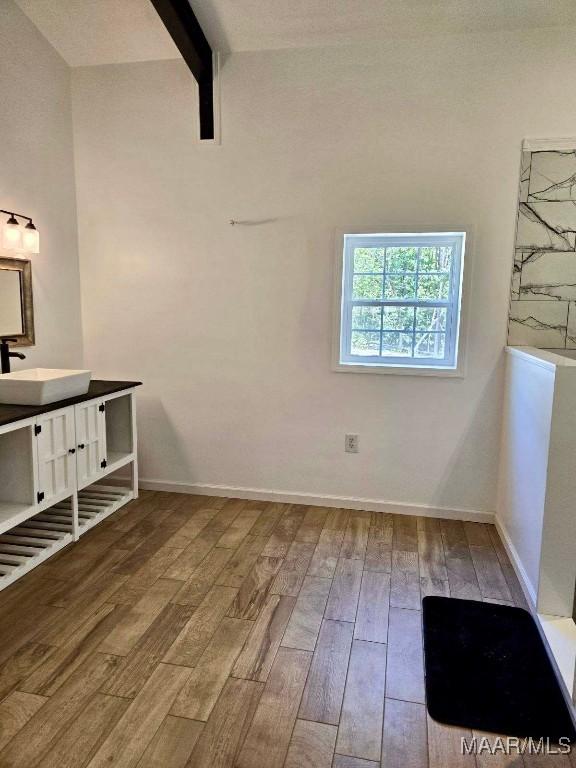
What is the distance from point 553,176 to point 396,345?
1283mm

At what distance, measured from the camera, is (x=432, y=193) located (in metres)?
3.06

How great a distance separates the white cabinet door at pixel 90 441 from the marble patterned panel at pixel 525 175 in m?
2.72

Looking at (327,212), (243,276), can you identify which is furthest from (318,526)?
(327,212)

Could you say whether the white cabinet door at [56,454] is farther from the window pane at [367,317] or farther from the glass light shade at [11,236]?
the window pane at [367,317]

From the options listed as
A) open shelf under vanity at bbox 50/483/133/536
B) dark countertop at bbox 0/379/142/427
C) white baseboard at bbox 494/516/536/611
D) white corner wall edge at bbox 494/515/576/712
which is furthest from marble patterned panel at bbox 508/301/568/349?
open shelf under vanity at bbox 50/483/133/536

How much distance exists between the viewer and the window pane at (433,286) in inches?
125

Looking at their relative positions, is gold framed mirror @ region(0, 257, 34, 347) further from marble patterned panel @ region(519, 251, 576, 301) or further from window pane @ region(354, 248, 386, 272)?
marble patterned panel @ region(519, 251, 576, 301)

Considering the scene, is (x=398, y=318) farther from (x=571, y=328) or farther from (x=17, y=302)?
(x=17, y=302)

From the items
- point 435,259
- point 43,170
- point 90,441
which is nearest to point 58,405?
point 90,441

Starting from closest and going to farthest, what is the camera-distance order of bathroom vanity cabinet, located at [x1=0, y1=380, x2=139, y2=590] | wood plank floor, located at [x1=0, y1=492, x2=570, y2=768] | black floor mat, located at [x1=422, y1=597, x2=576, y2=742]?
wood plank floor, located at [x1=0, y1=492, x2=570, y2=768] → black floor mat, located at [x1=422, y1=597, x2=576, y2=742] → bathroom vanity cabinet, located at [x1=0, y1=380, x2=139, y2=590]

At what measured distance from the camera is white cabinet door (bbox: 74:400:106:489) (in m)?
2.86

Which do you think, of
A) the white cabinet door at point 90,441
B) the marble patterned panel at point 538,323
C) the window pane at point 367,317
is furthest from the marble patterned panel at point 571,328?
the white cabinet door at point 90,441

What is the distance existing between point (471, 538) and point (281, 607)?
4.36ft

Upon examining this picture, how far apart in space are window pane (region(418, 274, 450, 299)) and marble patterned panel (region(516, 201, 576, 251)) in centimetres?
47
